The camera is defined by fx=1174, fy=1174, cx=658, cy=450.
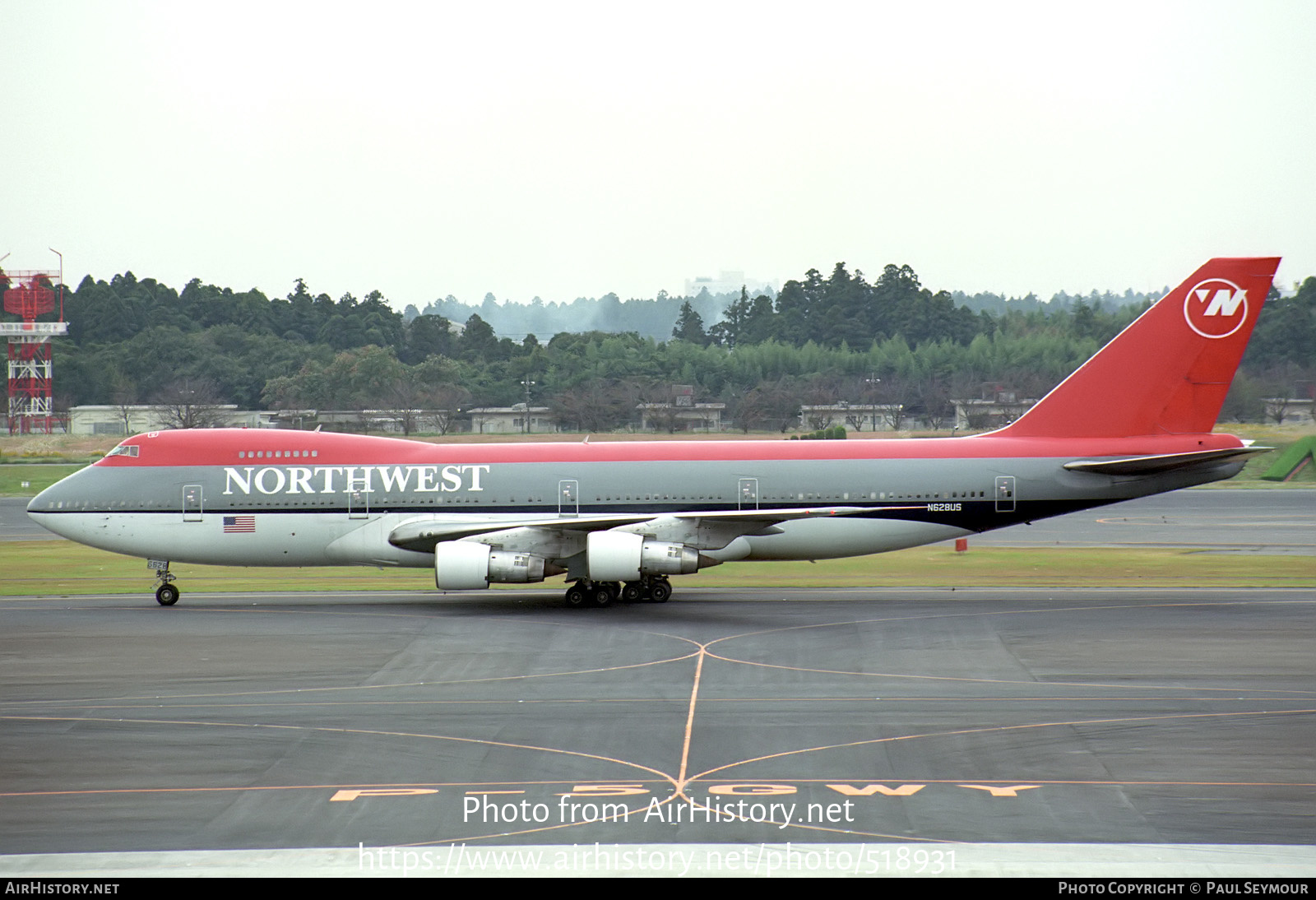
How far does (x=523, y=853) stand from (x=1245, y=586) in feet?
99.0

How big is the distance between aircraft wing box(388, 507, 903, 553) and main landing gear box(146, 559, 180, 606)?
6.21m

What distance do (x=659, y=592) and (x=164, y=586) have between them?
13477 millimetres

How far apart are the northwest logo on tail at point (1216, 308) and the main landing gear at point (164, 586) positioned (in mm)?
28637

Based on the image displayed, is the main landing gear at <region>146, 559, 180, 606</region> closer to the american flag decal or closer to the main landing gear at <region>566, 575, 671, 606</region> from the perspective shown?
the american flag decal

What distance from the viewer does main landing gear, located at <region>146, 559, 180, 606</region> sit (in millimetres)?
31734

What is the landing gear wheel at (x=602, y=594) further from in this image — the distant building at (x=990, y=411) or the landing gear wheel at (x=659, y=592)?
the distant building at (x=990, y=411)

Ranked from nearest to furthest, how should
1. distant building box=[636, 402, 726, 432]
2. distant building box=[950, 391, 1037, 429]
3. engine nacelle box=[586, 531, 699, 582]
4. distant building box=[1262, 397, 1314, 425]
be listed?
engine nacelle box=[586, 531, 699, 582] → distant building box=[1262, 397, 1314, 425] → distant building box=[636, 402, 726, 432] → distant building box=[950, 391, 1037, 429]

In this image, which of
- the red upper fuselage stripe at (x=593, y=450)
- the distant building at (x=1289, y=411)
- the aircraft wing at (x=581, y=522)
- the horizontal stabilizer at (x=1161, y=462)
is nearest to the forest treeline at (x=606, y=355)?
the distant building at (x=1289, y=411)

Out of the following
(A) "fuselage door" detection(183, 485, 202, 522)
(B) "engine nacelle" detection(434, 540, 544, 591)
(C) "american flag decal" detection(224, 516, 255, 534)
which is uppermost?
(A) "fuselage door" detection(183, 485, 202, 522)

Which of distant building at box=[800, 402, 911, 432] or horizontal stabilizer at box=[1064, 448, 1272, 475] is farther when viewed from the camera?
distant building at box=[800, 402, 911, 432]

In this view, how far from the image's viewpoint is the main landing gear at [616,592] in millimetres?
30984

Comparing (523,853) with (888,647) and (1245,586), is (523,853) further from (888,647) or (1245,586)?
(1245,586)

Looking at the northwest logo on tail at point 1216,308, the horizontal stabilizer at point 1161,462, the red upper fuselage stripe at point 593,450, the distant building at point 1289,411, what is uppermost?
the northwest logo on tail at point 1216,308

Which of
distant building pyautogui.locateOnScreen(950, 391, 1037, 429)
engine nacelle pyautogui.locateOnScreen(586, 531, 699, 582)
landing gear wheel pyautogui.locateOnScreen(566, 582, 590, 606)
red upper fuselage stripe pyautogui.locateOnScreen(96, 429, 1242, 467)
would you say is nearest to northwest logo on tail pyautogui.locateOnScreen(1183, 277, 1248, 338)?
red upper fuselage stripe pyautogui.locateOnScreen(96, 429, 1242, 467)
